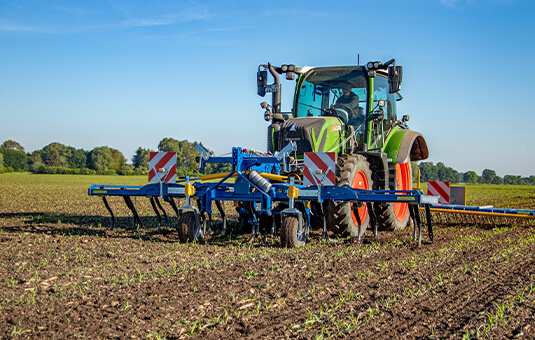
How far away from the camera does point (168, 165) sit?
7898 mm

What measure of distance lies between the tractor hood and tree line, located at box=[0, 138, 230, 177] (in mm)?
36830

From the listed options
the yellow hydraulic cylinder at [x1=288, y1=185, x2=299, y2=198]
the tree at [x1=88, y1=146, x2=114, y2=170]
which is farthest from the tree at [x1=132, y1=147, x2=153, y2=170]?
the yellow hydraulic cylinder at [x1=288, y1=185, x2=299, y2=198]

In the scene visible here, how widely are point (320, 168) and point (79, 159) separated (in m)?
84.2

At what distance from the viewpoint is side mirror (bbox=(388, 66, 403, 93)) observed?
8.00 metres

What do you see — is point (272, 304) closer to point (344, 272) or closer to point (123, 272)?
point (344, 272)

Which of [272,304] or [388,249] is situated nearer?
[272,304]

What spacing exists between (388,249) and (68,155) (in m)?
85.6

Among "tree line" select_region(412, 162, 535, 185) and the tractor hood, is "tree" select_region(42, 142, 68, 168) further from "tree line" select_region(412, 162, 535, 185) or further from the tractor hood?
the tractor hood

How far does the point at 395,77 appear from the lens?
8.01 m

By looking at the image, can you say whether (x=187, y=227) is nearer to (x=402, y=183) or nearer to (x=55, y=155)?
(x=402, y=183)

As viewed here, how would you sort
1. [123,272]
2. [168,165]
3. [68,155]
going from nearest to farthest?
[123,272] → [168,165] → [68,155]

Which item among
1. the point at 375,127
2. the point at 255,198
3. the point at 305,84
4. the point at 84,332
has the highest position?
the point at 305,84

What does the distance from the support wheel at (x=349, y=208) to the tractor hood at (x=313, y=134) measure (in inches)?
20.0

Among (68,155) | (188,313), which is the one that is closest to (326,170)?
(188,313)
